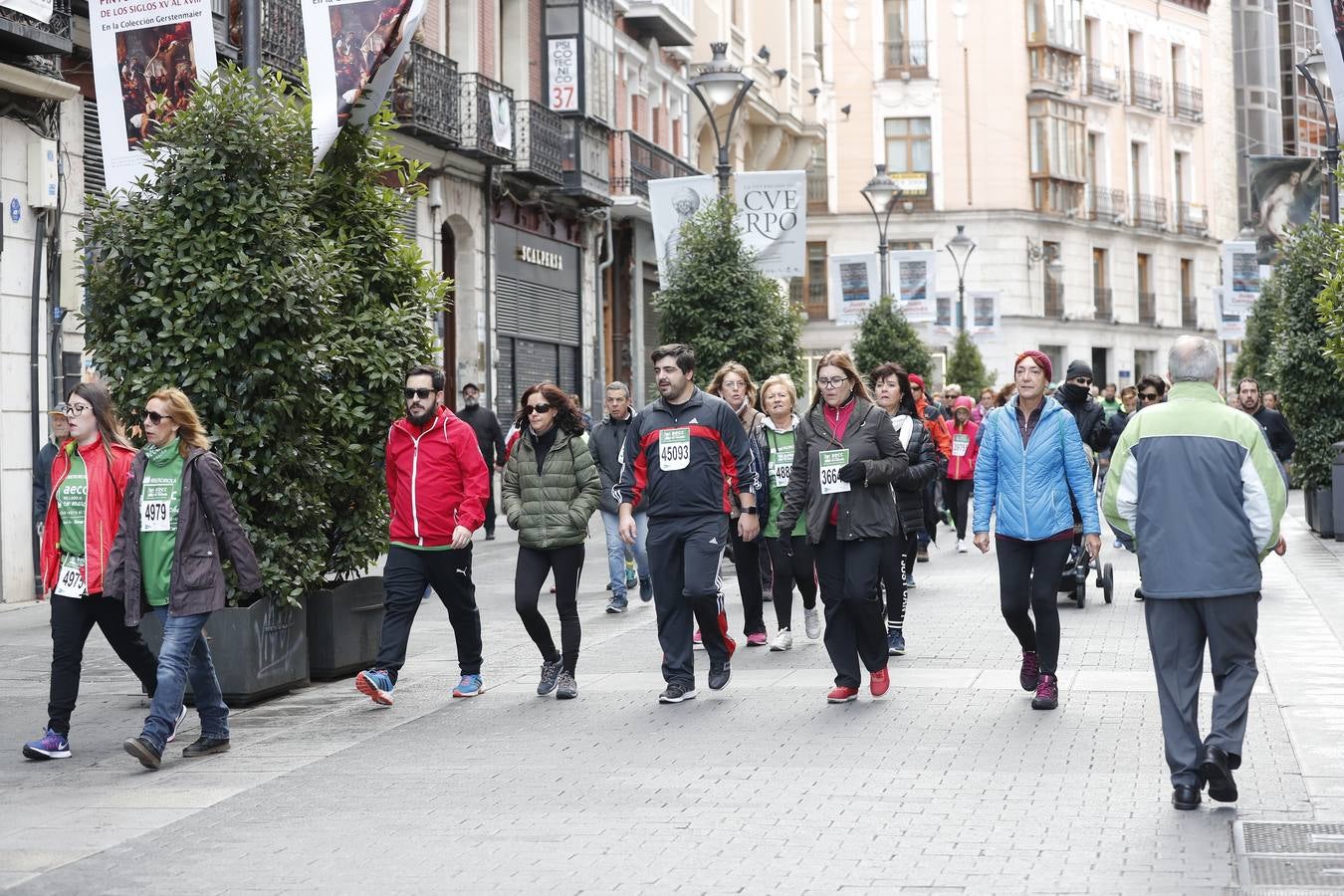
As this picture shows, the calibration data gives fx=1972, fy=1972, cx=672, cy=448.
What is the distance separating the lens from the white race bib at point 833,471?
34.0 feet

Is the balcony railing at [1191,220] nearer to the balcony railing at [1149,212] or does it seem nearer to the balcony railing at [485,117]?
the balcony railing at [1149,212]

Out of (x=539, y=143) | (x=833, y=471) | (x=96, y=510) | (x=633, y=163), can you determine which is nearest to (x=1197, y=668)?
(x=833, y=471)

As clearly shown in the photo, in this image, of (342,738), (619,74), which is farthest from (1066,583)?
(619,74)

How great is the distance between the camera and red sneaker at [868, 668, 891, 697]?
410 inches

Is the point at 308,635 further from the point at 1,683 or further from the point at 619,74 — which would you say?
the point at 619,74

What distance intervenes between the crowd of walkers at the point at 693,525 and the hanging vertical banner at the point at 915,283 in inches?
1168

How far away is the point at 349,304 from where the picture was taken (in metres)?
11.8

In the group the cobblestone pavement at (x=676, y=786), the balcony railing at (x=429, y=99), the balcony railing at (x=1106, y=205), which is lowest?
the cobblestone pavement at (x=676, y=786)

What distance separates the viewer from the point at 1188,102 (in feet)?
242

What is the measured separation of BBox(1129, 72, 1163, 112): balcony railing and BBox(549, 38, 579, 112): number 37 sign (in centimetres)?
4312

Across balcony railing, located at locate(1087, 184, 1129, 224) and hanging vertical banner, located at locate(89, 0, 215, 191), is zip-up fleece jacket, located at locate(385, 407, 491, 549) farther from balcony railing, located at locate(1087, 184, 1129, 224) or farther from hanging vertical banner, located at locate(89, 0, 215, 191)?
balcony railing, located at locate(1087, 184, 1129, 224)

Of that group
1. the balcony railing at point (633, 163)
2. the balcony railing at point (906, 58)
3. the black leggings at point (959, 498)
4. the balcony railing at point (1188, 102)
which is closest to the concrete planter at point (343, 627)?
the black leggings at point (959, 498)

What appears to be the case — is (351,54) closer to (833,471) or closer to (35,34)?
(833,471)

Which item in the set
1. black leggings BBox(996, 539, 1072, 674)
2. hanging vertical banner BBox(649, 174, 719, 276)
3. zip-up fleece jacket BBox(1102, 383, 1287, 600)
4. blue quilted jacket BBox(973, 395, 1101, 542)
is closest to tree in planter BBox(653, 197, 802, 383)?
hanging vertical banner BBox(649, 174, 719, 276)
